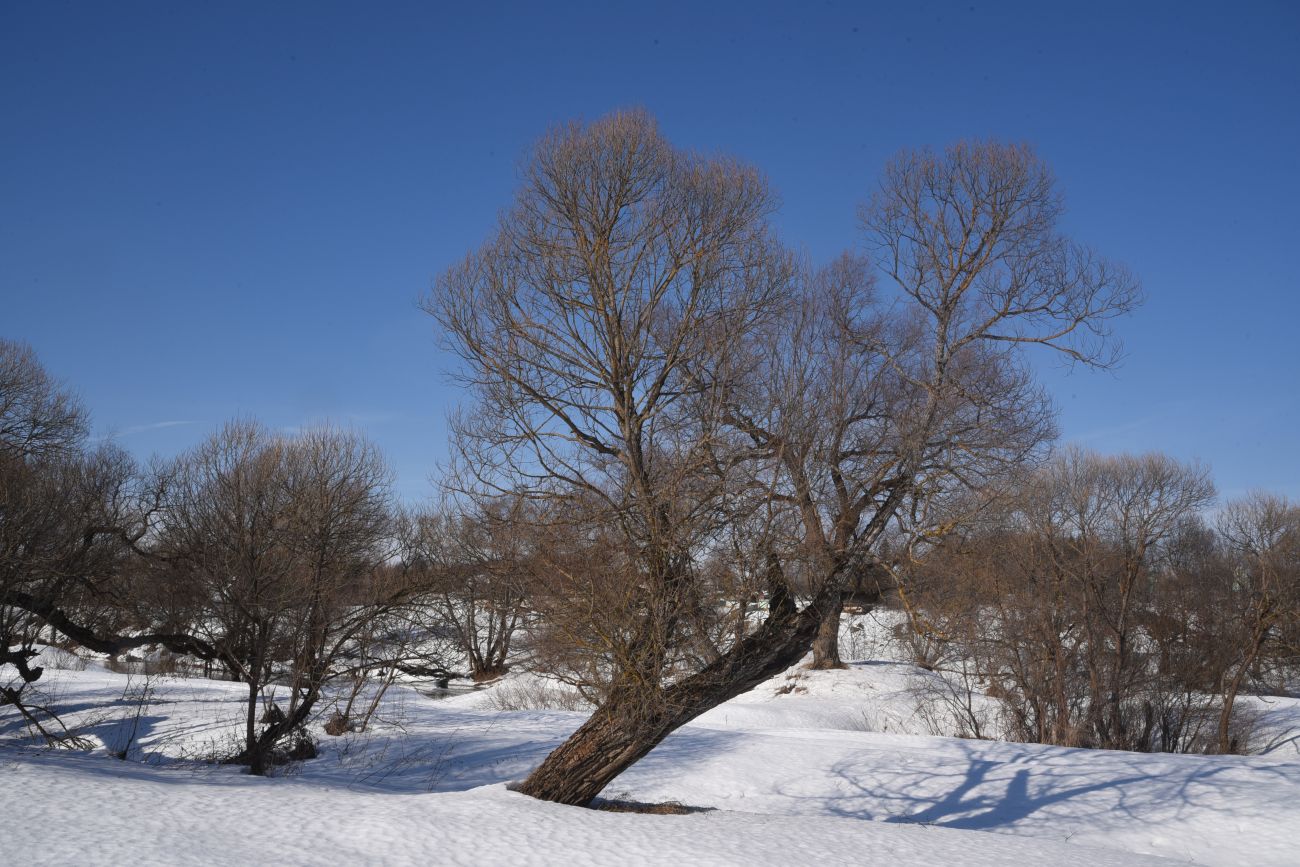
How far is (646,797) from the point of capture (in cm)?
1243

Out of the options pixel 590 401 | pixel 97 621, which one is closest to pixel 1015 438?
pixel 590 401

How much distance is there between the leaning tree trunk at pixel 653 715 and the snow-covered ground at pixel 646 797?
0.64 metres

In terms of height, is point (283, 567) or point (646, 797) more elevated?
point (283, 567)

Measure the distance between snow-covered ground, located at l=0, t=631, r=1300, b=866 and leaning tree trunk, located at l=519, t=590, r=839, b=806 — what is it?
2.09ft

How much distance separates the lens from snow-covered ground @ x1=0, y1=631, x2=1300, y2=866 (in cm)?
686

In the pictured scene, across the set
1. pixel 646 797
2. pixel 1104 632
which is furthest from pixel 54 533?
pixel 1104 632

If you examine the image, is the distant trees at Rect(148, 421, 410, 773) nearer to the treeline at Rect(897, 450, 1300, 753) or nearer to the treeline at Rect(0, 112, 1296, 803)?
the treeline at Rect(0, 112, 1296, 803)

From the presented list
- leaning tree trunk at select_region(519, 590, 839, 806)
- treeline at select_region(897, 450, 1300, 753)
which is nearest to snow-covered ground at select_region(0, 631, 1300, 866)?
leaning tree trunk at select_region(519, 590, 839, 806)

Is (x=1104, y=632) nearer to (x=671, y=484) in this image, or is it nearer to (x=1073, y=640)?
(x=1073, y=640)

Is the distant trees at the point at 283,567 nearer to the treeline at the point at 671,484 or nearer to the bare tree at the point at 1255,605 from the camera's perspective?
the treeline at the point at 671,484

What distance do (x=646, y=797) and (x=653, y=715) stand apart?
3.87m

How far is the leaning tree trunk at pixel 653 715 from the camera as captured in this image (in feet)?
30.5

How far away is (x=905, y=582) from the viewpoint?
9062mm

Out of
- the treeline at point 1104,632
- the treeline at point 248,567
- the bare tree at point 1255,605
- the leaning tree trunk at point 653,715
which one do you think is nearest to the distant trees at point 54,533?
the treeline at point 248,567
